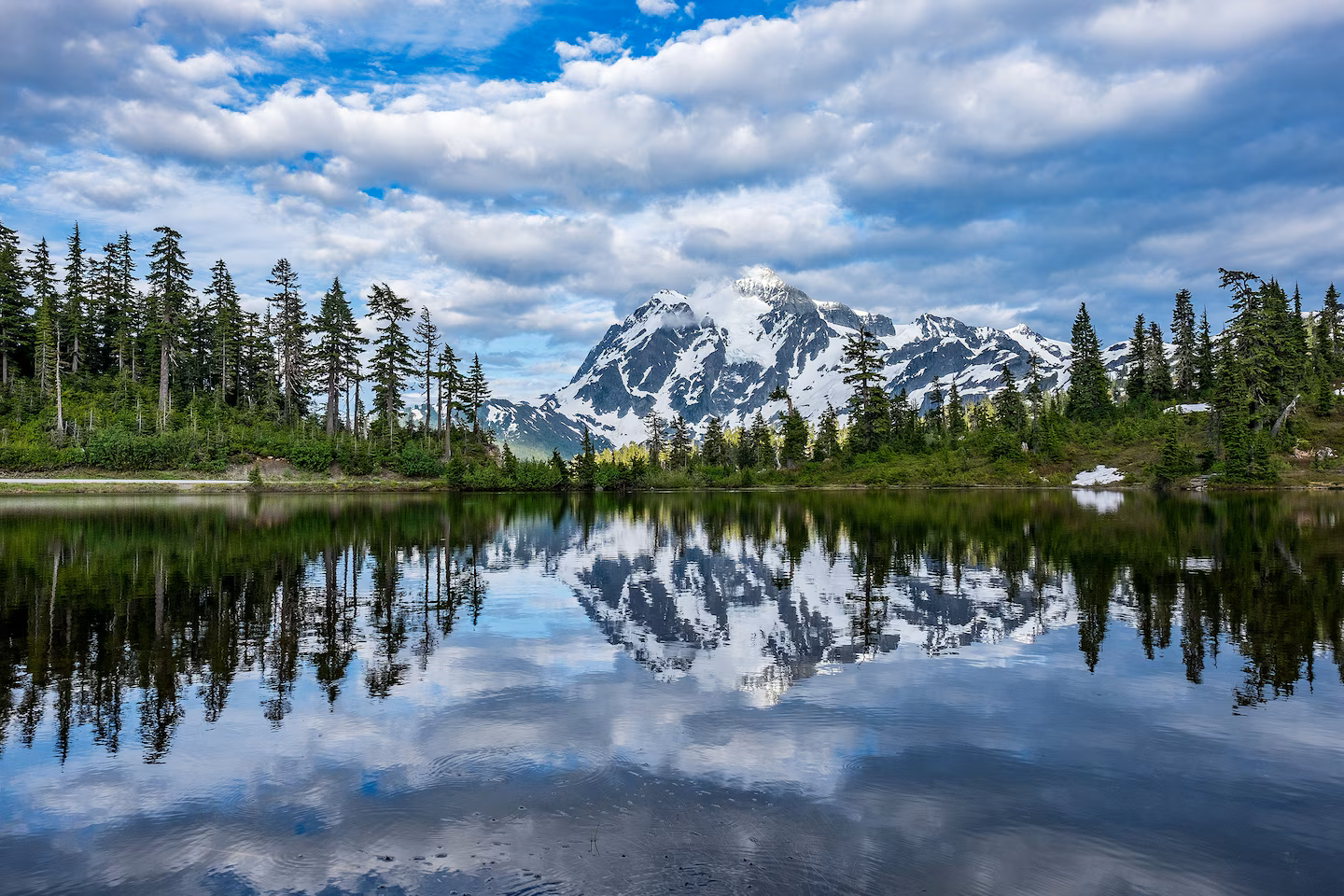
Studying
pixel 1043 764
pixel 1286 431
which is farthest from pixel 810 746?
pixel 1286 431

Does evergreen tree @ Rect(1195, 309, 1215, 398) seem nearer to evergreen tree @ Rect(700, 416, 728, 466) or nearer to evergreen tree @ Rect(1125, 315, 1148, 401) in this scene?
evergreen tree @ Rect(1125, 315, 1148, 401)

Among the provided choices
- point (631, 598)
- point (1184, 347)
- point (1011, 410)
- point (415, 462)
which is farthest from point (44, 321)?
point (1184, 347)

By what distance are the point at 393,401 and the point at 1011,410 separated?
3553 inches

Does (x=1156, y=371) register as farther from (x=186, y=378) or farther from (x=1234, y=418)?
(x=186, y=378)

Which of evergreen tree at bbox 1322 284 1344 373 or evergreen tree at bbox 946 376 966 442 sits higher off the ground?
evergreen tree at bbox 1322 284 1344 373

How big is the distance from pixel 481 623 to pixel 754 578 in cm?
973

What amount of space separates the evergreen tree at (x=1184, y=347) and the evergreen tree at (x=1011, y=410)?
24220mm

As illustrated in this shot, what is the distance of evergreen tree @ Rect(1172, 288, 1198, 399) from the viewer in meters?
116

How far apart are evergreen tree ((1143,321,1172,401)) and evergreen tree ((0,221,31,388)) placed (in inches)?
5938

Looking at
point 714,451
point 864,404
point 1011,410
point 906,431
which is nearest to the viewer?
point 1011,410

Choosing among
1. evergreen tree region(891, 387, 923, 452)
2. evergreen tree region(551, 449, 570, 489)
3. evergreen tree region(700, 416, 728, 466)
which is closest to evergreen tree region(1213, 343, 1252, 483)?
evergreen tree region(891, 387, 923, 452)

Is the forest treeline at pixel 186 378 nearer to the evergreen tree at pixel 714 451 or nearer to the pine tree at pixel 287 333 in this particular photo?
the pine tree at pixel 287 333

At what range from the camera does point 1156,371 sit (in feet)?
381

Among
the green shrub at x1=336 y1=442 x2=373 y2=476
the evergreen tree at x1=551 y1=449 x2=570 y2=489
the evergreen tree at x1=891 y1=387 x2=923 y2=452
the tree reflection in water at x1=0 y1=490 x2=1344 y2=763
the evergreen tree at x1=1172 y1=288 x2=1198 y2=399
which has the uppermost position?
the evergreen tree at x1=1172 y1=288 x2=1198 y2=399
